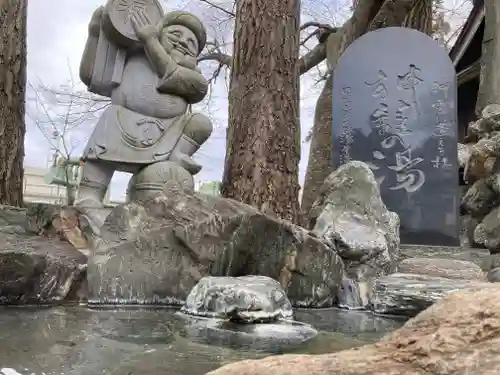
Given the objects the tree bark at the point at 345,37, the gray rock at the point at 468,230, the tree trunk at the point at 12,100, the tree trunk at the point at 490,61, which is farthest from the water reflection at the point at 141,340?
the tree trunk at the point at 490,61

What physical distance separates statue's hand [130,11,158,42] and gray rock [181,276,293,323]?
209 centimetres

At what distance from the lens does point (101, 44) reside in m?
4.01

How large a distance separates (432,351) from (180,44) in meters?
3.42

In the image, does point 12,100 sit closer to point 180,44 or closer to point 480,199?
point 180,44

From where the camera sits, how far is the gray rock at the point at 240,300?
2.19m

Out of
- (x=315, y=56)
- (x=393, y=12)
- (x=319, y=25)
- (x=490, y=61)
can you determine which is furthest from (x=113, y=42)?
(x=319, y=25)

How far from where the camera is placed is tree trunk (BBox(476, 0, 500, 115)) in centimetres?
822

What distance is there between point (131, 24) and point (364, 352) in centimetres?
329

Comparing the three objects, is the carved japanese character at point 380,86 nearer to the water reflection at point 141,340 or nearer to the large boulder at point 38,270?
the water reflection at point 141,340

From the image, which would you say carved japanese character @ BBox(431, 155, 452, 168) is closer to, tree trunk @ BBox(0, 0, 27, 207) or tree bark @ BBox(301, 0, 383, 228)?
tree bark @ BBox(301, 0, 383, 228)

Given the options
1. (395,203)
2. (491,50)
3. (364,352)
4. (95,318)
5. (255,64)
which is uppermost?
(491,50)

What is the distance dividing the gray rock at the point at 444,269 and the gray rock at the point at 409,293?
408mm

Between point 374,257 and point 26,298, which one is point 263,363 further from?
point 374,257

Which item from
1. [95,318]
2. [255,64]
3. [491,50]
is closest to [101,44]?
[255,64]
